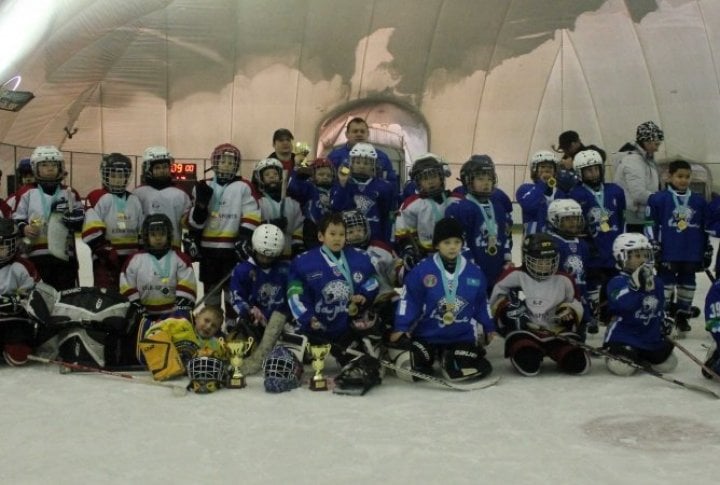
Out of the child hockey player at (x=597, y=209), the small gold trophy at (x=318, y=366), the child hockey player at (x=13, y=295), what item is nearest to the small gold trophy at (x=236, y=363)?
the small gold trophy at (x=318, y=366)

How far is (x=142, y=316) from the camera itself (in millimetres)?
5613

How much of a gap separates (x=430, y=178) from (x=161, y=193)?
6.31 ft

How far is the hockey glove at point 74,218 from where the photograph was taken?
6148 millimetres

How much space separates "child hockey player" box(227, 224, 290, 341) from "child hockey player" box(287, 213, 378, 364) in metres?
0.32

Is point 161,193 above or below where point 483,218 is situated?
above

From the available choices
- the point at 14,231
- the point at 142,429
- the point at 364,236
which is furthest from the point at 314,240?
the point at 142,429

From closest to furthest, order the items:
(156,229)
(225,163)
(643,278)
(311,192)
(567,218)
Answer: (643,278) < (156,229) < (567,218) < (225,163) < (311,192)

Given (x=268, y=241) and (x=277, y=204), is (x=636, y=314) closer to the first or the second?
(x=268, y=241)

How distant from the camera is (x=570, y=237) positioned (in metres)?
6.22

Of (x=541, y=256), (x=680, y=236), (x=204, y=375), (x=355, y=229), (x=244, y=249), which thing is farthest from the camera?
(x=680, y=236)

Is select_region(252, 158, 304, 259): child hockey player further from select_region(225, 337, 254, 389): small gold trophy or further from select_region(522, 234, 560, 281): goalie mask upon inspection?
select_region(522, 234, 560, 281): goalie mask

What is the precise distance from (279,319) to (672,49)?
14.5 metres

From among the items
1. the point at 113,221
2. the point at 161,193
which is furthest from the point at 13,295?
the point at 161,193

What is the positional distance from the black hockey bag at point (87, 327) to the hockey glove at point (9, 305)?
2.7 inches
